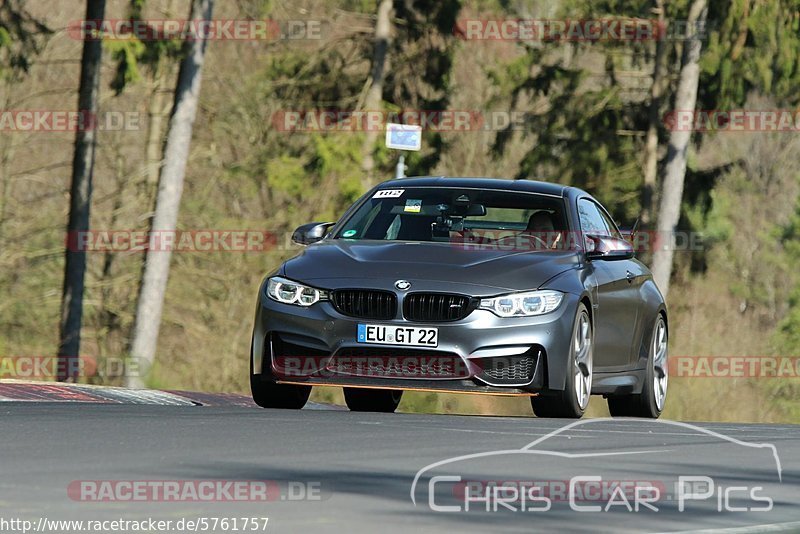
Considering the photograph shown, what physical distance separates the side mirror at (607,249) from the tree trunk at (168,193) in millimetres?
14849

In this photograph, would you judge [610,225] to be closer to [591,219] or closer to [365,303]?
[591,219]

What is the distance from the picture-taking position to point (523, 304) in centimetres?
1143

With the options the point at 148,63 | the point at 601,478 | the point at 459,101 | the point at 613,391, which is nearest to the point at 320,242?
the point at 613,391

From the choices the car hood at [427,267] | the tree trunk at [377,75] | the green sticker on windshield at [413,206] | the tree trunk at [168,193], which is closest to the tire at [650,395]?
the car hood at [427,267]

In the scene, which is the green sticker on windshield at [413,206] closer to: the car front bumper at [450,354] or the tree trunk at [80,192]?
the car front bumper at [450,354]

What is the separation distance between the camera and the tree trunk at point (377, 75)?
4200 cm

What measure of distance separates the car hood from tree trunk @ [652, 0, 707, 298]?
2153 centimetres

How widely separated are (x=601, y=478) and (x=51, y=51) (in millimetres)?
32260

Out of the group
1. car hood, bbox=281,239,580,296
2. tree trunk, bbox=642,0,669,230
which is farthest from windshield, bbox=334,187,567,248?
tree trunk, bbox=642,0,669,230

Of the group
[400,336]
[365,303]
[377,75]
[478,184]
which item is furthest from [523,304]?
[377,75]

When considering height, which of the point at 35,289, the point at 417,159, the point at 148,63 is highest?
the point at 148,63

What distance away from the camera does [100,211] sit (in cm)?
4084

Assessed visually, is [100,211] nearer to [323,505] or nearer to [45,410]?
[45,410]

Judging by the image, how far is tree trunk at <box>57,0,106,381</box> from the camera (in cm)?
2838
